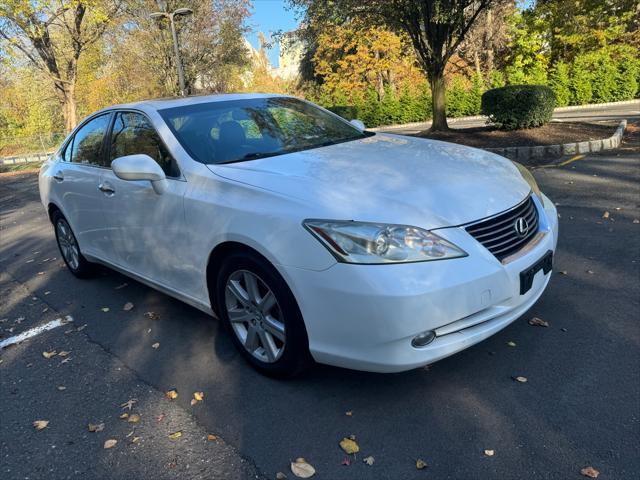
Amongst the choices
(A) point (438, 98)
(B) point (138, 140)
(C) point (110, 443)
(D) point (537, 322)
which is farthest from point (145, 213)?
(A) point (438, 98)

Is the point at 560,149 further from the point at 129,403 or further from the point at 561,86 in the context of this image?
the point at 561,86

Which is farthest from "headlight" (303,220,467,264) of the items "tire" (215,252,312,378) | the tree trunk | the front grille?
the tree trunk

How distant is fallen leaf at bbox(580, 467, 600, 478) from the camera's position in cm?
219

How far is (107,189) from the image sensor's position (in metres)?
4.04

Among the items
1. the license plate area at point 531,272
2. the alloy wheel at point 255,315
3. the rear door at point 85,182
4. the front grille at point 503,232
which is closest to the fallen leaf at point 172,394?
the alloy wheel at point 255,315

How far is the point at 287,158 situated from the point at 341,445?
66.5 inches

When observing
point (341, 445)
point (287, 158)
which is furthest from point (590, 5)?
point (341, 445)

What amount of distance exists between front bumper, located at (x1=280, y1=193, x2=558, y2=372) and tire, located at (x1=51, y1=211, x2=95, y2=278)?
325cm

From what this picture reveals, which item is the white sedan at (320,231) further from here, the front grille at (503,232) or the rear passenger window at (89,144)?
the rear passenger window at (89,144)

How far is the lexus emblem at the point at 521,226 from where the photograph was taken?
281 centimetres

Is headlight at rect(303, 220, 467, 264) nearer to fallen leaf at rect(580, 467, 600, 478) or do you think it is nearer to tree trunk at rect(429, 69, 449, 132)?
fallen leaf at rect(580, 467, 600, 478)

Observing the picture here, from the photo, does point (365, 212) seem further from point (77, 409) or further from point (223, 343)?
point (77, 409)

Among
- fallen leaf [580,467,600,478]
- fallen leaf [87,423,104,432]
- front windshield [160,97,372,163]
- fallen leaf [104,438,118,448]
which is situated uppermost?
front windshield [160,97,372,163]

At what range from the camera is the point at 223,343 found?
3615 millimetres
